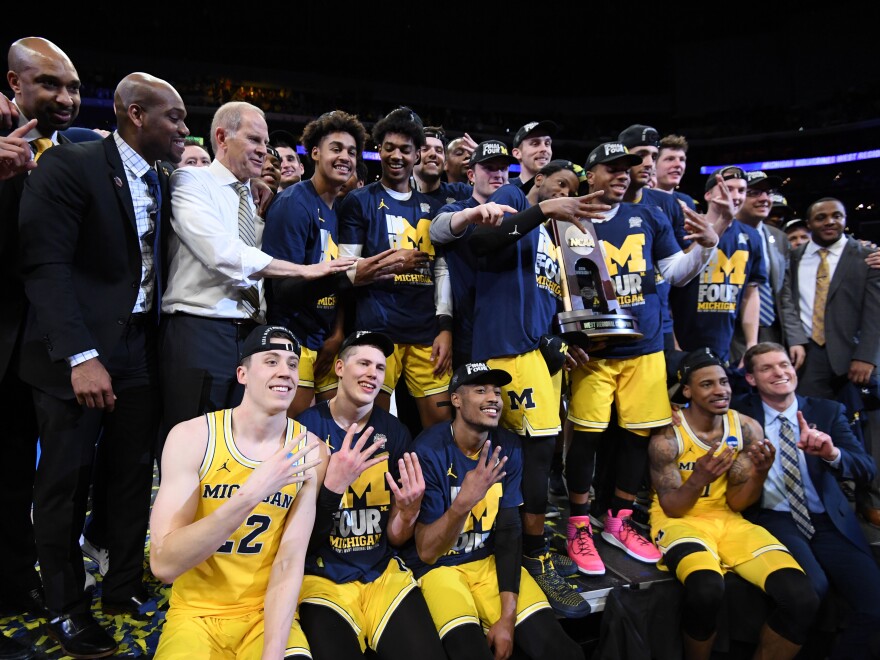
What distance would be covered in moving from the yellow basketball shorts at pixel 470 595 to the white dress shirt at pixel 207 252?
1.57 m

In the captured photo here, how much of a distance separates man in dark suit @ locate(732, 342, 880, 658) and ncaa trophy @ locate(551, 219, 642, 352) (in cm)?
102

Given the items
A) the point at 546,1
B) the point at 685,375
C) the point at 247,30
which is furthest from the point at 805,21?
the point at 685,375

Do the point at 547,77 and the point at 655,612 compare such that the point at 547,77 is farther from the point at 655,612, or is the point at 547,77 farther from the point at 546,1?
the point at 655,612

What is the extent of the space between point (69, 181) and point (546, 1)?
60.0ft

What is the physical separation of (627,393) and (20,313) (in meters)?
3.11

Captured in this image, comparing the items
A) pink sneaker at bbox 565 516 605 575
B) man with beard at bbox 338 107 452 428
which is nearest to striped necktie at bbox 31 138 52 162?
man with beard at bbox 338 107 452 428

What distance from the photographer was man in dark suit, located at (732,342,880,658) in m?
3.32

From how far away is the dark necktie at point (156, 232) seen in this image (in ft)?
9.07

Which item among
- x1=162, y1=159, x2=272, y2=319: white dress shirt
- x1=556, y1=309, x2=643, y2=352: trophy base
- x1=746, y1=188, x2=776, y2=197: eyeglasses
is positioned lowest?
x1=556, y1=309, x2=643, y2=352: trophy base

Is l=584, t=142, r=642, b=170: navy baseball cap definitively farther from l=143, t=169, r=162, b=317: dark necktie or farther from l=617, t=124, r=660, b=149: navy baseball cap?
l=143, t=169, r=162, b=317: dark necktie

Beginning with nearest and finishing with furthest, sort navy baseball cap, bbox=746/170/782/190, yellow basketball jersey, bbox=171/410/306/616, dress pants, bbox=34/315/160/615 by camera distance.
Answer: yellow basketball jersey, bbox=171/410/306/616 → dress pants, bbox=34/315/160/615 → navy baseball cap, bbox=746/170/782/190

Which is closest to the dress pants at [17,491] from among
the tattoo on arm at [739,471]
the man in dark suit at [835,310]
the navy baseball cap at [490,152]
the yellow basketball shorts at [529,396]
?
the yellow basketball shorts at [529,396]

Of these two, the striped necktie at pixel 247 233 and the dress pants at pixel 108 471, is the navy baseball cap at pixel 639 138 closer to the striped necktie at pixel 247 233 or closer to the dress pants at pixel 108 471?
the striped necktie at pixel 247 233

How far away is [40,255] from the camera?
2.44 meters
